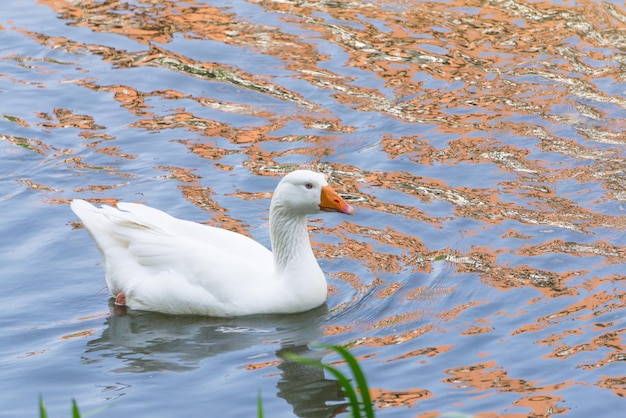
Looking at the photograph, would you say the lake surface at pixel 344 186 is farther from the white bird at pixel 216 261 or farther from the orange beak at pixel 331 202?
the orange beak at pixel 331 202

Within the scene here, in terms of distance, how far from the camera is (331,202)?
29.4ft

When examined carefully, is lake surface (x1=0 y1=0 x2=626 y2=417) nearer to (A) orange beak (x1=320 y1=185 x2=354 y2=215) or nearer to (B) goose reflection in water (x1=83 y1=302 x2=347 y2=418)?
(B) goose reflection in water (x1=83 y1=302 x2=347 y2=418)

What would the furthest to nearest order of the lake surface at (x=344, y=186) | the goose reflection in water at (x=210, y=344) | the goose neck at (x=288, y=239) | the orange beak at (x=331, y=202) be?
the goose neck at (x=288, y=239) → the orange beak at (x=331, y=202) → the lake surface at (x=344, y=186) → the goose reflection in water at (x=210, y=344)

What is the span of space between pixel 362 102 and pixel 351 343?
5.58 meters

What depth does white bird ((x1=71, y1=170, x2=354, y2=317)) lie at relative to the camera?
9000 millimetres

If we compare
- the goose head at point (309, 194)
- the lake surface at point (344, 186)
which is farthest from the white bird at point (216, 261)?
the lake surface at point (344, 186)

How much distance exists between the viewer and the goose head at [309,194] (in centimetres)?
895

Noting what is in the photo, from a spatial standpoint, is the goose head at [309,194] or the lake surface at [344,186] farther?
the goose head at [309,194]

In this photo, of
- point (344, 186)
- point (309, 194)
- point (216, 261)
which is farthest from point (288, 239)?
point (344, 186)

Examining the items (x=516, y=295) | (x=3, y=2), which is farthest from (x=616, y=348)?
(x=3, y=2)

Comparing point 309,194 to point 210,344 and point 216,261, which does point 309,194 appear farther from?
point 210,344

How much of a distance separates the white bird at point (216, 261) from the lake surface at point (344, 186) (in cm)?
17

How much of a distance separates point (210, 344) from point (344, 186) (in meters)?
3.25

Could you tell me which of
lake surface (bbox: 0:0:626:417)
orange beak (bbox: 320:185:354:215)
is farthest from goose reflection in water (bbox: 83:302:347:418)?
orange beak (bbox: 320:185:354:215)
